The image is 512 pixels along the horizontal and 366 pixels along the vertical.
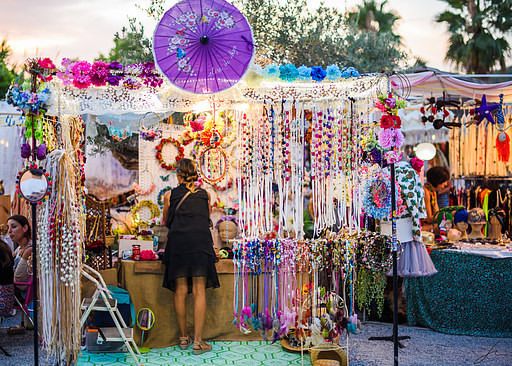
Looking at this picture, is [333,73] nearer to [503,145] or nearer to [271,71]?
[271,71]

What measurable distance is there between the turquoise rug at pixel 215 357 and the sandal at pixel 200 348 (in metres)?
0.03

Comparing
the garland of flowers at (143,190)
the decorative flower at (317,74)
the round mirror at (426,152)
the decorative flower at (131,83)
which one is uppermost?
the decorative flower at (317,74)

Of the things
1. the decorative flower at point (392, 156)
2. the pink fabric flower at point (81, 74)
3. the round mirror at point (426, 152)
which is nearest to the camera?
the decorative flower at point (392, 156)

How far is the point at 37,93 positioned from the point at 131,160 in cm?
661

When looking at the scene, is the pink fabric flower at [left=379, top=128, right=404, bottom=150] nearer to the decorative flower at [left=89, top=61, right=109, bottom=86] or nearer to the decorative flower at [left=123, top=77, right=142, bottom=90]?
the decorative flower at [left=123, top=77, right=142, bottom=90]

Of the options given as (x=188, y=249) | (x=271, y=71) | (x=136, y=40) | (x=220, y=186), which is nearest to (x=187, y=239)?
(x=188, y=249)

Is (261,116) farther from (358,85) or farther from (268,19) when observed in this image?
(268,19)

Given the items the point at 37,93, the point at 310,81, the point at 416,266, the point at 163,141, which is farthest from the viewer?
the point at 163,141

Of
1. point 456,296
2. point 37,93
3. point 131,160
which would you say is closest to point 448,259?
point 456,296

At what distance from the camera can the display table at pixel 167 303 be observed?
194 inches

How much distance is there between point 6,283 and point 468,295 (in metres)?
4.47

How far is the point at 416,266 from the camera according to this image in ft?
16.9

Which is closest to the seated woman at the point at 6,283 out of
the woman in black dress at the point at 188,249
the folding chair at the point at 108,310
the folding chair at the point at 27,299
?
the folding chair at the point at 27,299

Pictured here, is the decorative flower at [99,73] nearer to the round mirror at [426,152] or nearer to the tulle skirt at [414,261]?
the tulle skirt at [414,261]
